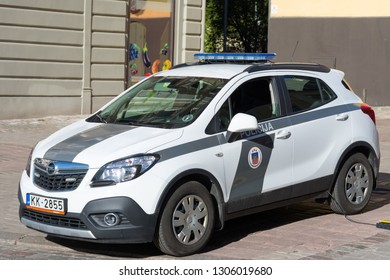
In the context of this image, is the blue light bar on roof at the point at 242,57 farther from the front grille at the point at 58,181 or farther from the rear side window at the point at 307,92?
the front grille at the point at 58,181

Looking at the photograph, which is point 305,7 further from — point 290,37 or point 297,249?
point 297,249

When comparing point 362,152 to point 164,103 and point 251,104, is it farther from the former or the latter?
point 164,103

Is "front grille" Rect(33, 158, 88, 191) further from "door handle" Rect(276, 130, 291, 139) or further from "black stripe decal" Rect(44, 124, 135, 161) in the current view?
"door handle" Rect(276, 130, 291, 139)

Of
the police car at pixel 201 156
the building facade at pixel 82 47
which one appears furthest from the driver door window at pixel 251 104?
the building facade at pixel 82 47

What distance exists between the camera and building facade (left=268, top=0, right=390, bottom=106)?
2345 cm

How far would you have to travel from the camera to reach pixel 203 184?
7.13m

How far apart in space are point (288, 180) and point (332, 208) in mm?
1021

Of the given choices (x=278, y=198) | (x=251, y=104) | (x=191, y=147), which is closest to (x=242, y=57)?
(x=251, y=104)

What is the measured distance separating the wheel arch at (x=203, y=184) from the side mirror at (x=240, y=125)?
44 centimetres

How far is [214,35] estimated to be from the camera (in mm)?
36125

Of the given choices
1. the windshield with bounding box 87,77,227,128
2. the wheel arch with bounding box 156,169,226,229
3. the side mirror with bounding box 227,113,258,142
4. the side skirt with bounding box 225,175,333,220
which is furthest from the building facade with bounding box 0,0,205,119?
the wheel arch with bounding box 156,169,226,229

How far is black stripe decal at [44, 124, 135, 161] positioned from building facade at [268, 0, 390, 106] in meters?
17.3

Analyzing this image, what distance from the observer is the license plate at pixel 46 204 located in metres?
6.75
